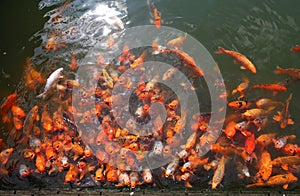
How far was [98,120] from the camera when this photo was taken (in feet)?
16.1

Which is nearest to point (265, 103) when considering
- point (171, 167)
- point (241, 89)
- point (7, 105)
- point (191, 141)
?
point (241, 89)

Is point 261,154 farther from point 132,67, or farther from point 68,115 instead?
point 68,115

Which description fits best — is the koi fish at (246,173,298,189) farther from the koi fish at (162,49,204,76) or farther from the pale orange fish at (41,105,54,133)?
the pale orange fish at (41,105,54,133)

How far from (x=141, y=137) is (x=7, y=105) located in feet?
7.78

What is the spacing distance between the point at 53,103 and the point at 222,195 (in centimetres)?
309

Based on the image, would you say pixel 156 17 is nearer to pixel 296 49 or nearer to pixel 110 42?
pixel 110 42

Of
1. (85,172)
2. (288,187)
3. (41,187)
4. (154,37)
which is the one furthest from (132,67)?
(288,187)

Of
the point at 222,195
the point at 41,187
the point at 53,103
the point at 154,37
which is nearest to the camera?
the point at 222,195

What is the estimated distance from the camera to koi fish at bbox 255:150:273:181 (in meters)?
4.11

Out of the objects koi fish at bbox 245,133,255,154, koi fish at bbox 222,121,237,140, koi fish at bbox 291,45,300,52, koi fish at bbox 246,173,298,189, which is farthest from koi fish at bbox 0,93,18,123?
koi fish at bbox 291,45,300,52

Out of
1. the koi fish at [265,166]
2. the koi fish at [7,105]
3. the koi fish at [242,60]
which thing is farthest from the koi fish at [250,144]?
the koi fish at [7,105]

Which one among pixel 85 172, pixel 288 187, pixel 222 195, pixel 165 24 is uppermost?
pixel 165 24

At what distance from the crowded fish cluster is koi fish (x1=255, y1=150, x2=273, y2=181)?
1 centimetres

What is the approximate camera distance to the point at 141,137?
4652 mm
